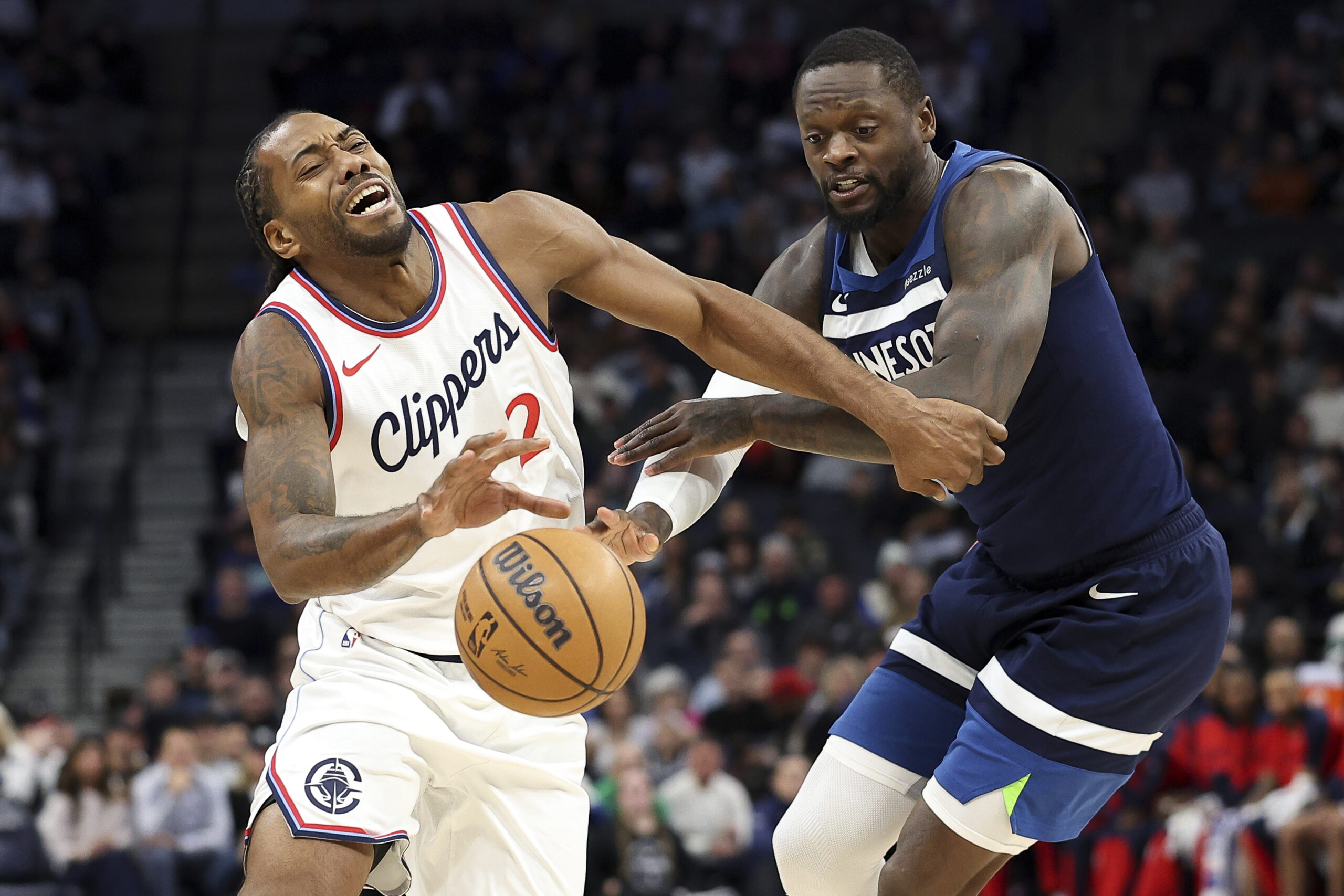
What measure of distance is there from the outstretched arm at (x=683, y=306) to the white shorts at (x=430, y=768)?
110 centimetres

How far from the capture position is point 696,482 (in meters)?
4.85

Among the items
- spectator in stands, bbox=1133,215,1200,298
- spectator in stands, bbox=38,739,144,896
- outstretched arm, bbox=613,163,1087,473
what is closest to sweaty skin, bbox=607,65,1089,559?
outstretched arm, bbox=613,163,1087,473

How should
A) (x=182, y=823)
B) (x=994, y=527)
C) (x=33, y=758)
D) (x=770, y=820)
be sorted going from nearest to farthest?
(x=994, y=527) → (x=770, y=820) → (x=182, y=823) → (x=33, y=758)

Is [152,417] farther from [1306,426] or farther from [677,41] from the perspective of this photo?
[1306,426]

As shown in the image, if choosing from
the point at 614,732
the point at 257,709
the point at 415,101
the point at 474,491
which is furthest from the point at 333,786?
the point at 415,101

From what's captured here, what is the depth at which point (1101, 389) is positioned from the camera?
4.30 m

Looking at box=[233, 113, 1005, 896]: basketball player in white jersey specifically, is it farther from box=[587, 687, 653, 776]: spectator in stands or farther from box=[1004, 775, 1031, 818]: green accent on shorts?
box=[587, 687, 653, 776]: spectator in stands

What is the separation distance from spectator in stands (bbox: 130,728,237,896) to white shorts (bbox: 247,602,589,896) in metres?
6.51

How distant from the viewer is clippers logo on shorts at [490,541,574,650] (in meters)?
3.78

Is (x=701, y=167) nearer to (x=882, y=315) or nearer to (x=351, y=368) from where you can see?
(x=882, y=315)

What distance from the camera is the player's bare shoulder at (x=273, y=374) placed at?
3965 millimetres

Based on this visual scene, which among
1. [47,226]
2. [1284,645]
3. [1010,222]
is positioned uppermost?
[1010,222]

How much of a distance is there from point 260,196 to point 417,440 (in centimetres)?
82

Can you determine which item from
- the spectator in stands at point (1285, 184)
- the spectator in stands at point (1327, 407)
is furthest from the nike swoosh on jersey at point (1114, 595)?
the spectator in stands at point (1285, 184)
